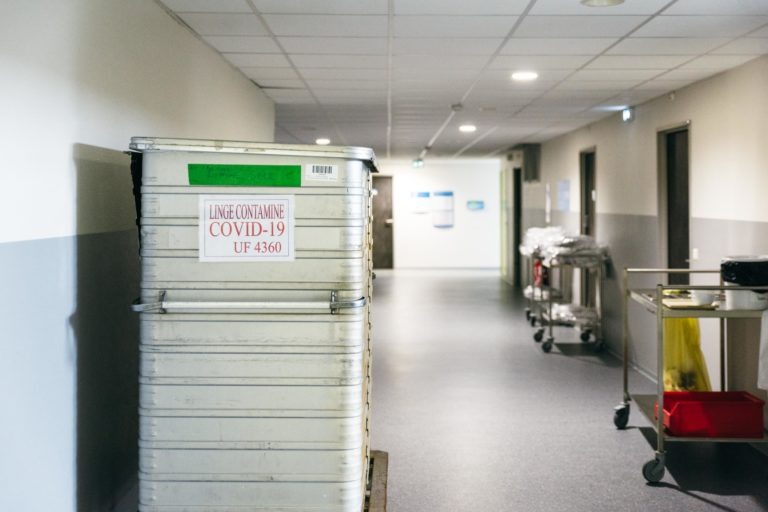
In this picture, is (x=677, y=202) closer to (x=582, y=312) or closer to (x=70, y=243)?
(x=582, y=312)

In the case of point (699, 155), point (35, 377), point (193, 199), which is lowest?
point (35, 377)

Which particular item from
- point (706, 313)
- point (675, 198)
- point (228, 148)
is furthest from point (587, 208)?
point (228, 148)

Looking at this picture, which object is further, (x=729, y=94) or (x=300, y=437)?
(x=729, y=94)

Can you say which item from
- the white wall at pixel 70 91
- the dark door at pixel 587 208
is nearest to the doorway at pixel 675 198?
the dark door at pixel 587 208

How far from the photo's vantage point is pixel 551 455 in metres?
4.43

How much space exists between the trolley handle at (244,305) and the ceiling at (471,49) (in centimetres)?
164

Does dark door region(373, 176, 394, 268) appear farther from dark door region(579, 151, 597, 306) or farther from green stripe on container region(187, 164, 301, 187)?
green stripe on container region(187, 164, 301, 187)

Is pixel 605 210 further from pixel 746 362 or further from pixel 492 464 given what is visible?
pixel 492 464

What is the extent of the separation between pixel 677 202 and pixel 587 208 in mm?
2713

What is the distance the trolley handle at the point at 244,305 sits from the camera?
2.33 metres

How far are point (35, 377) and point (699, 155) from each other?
4.74m

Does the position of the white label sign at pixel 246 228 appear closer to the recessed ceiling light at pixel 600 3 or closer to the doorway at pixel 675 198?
the recessed ceiling light at pixel 600 3

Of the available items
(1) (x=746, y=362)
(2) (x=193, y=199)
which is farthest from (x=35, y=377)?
(1) (x=746, y=362)

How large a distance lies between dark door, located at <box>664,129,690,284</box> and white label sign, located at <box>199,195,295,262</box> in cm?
444
